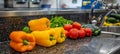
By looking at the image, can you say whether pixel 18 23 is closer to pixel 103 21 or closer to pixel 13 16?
pixel 13 16

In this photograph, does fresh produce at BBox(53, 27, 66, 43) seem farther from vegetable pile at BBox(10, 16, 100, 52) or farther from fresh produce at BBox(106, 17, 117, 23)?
fresh produce at BBox(106, 17, 117, 23)

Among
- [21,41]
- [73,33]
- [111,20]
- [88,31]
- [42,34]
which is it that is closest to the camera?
[21,41]

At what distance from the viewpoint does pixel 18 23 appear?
42.0 inches

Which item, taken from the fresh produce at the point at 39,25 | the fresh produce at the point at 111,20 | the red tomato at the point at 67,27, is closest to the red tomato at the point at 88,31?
the red tomato at the point at 67,27

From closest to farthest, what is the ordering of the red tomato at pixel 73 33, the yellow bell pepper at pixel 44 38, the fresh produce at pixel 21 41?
the fresh produce at pixel 21 41, the yellow bell pepper at pixel 44 38, the red tomato at pixel 73 33

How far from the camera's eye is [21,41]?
762 mm

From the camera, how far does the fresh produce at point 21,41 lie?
0.75 metres

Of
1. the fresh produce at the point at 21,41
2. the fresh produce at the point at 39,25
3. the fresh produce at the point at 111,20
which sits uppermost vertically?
the fresh produce at the point at 39,25

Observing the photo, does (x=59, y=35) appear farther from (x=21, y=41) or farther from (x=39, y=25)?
(x=21, y=41)

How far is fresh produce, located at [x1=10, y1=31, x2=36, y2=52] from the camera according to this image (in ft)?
2.47

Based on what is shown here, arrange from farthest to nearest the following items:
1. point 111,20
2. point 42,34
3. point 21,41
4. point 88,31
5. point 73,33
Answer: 1. point 111,20
2. point 88,31
3. point 73,33
4. point 42,34
5. point 21,41

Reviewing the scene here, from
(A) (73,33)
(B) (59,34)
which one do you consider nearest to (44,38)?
(B) (59,34)

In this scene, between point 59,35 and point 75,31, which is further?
point 75,31

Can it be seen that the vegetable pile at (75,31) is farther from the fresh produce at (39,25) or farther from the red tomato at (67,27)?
the fresh produce at (39,25)
